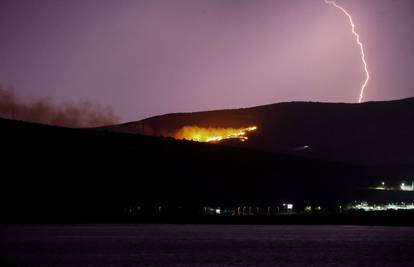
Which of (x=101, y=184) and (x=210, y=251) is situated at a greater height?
(x=101, y=184)

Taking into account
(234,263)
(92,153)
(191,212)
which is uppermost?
(92,153)

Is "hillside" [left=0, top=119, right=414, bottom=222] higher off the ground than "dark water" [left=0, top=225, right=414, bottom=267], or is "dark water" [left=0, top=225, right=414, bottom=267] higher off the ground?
"hillside" [left=0, top=119, right=414, bottom=222]

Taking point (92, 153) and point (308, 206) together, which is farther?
point (92, 153)

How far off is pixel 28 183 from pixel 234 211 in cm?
3648

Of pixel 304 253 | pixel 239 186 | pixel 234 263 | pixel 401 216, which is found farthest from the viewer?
pixel 239 186

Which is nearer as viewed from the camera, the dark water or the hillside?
the dark water

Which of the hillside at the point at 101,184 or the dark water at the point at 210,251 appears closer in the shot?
the dark water at the point at 210,251

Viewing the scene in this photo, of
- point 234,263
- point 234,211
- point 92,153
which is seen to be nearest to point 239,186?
point 234,211

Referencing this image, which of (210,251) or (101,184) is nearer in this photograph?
(210,251)

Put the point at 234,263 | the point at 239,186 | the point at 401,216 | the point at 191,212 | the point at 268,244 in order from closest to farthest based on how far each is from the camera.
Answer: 1. the point at 234,263
2. the point at 268,244
3. the point at 401,216
4. the point at 191,212
5. the point at 239,186

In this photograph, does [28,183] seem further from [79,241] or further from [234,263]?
[234,263]

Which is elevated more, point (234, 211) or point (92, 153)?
point (92, 153)

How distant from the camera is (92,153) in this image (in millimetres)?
196875

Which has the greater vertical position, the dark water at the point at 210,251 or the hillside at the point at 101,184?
the hillside at the point at 101,184
